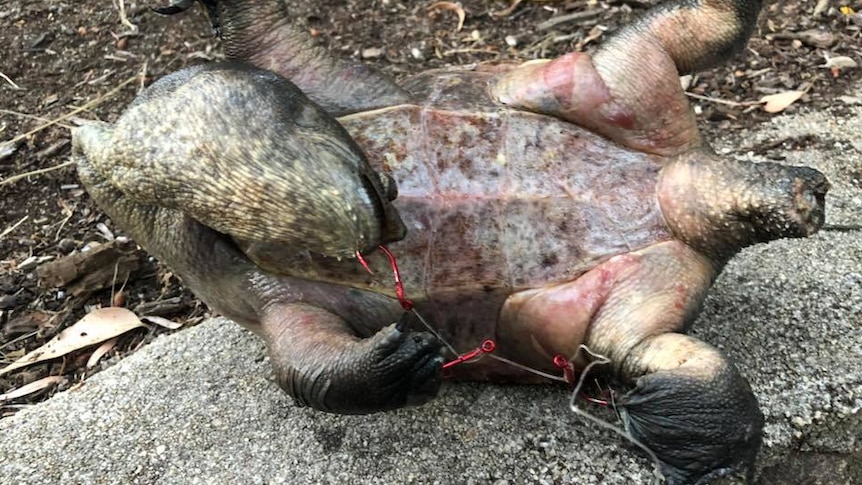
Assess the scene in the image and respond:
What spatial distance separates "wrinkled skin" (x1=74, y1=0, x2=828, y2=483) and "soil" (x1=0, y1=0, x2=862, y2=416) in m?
1.05

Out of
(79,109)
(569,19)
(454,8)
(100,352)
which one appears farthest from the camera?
(454,8)

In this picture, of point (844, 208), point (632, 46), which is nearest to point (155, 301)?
point (632, 46)

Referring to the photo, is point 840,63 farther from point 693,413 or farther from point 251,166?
point 251,166

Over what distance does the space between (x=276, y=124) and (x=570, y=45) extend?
2526 mm

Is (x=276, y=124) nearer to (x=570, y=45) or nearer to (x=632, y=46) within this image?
(x=632, y=46)

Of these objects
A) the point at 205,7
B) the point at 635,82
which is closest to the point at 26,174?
the point at 205,7

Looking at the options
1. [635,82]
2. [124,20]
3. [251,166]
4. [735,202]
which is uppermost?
[251,166]

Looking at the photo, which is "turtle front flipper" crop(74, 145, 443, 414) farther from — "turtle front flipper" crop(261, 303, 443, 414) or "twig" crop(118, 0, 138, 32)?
"twig" crop(118, 0, 138, 32)

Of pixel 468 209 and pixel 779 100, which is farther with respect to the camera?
pixel 779 100

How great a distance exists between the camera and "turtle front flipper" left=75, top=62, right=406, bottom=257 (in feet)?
6.21

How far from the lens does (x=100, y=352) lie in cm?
326

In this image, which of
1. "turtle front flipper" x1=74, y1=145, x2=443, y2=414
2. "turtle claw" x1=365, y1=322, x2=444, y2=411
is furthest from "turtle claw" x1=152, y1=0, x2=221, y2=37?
"turtle claw" x1=365, y1=322, x2=444, y2=411

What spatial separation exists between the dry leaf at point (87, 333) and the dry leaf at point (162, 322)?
0.03 metres

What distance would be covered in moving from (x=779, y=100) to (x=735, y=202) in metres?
1.68
